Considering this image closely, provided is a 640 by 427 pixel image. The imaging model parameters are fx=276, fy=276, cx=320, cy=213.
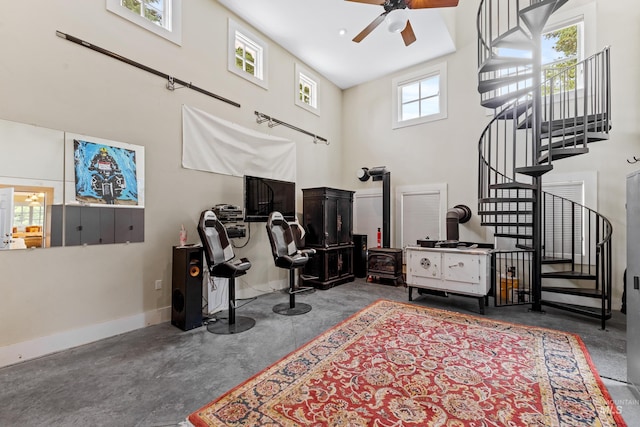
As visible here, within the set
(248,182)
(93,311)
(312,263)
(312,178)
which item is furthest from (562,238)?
(93,311)

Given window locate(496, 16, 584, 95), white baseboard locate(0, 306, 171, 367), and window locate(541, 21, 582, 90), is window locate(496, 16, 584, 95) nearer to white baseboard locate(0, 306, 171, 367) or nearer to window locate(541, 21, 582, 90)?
window locate(541, 21, 582, 90)

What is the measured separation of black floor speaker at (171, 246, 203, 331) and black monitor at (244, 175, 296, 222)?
3.60 feet

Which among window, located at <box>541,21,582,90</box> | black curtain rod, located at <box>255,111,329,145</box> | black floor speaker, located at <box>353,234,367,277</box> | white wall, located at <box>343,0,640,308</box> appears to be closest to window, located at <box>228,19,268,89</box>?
black curtain rod, located at <box>255,111,329,145</box>

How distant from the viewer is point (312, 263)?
17.2 feet

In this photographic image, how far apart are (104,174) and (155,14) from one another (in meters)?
2.19

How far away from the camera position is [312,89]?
20.1ft

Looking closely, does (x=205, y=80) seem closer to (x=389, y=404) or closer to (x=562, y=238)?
(x=389, y=404)

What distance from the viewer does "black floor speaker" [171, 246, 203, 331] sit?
10.2 ft

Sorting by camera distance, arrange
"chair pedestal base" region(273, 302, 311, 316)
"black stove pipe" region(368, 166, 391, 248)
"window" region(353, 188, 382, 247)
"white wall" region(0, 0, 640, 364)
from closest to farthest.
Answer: "white wall" region(0, 0, 640, 364), "chair pedestal base" region(273, 302, 311, 316), "black stove pipe" region(368, 166, 391, 248), "window" region(353, 188, 382, 247)

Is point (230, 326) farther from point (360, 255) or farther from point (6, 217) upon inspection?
point (360, 255)

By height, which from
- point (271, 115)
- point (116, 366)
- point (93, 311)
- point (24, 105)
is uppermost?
point (271, 115)

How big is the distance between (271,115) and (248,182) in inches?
62.2

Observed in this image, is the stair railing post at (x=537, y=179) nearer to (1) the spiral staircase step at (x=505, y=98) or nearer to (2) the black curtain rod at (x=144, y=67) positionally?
(1) the spiral staircase step at (x=505, y=98)

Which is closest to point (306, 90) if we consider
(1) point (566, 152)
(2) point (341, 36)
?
(2) point (341, 36)
